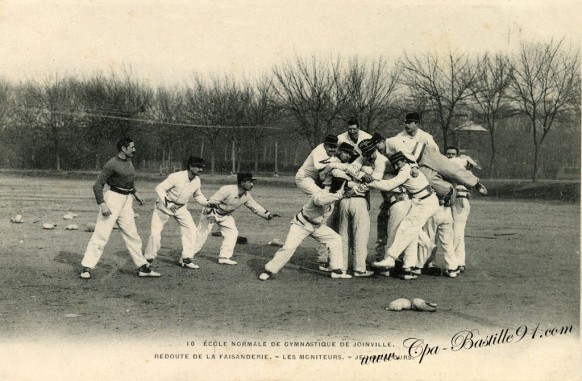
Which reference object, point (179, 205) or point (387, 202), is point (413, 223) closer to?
point (387, 202)

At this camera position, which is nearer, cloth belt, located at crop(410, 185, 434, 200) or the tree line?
cloth belt, located at crop(410, 185, 434, 200)

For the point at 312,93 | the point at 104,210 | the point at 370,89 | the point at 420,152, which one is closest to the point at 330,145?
the point at 420,152

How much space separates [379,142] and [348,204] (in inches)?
40.4

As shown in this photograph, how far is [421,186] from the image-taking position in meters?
8.23

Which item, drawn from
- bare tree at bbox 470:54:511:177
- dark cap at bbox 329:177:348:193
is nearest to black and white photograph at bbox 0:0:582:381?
dark cap at bbox 329:177:348:193

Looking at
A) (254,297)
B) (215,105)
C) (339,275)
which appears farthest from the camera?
(215,105)

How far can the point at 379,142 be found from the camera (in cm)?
851

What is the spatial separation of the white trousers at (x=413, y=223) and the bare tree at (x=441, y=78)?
1768 cm

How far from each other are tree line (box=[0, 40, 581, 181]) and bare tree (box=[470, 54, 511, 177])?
2.9 inches

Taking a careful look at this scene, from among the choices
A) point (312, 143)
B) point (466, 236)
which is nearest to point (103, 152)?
point (312, 143)

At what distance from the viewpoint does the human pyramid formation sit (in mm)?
8117

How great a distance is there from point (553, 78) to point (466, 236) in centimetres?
1501

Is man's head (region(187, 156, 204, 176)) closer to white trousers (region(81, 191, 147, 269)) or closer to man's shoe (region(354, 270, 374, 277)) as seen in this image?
white trousers (region(81, 191, 147, 269))

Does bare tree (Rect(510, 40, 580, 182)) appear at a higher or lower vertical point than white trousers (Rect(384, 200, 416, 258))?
higher
